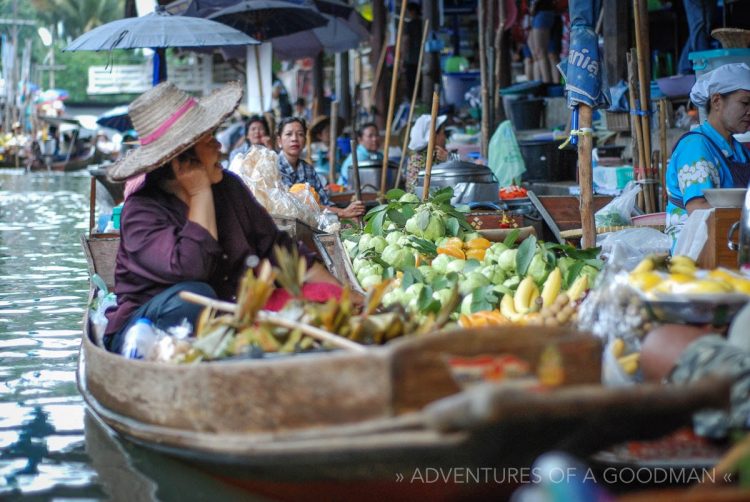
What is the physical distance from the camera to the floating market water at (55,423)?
3100mm

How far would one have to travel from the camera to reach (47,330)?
557 cm

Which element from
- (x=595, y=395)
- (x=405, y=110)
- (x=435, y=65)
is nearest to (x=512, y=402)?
(x=595, y=395)

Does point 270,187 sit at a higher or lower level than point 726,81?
lower

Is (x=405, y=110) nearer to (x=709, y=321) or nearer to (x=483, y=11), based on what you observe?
(x=483, y=11)

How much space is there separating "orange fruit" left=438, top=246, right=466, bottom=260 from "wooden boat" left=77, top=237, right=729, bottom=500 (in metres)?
2.14

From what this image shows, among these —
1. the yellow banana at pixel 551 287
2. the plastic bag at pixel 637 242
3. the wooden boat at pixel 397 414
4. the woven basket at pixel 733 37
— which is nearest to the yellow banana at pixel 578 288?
the yellow banana at pixel 551 287

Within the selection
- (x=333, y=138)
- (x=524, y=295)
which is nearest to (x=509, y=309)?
(x=524, y=295)

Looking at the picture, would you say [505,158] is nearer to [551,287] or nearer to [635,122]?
[635,122]

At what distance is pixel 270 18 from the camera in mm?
10320

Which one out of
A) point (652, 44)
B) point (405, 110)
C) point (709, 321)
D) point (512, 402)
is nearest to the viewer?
point (512, 402)

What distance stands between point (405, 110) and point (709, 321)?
966 cm

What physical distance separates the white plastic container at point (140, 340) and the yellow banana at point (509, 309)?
4.42 feet

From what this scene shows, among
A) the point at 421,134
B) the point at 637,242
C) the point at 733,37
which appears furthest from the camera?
the point at 421,134

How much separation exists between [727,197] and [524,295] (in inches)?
33.6
